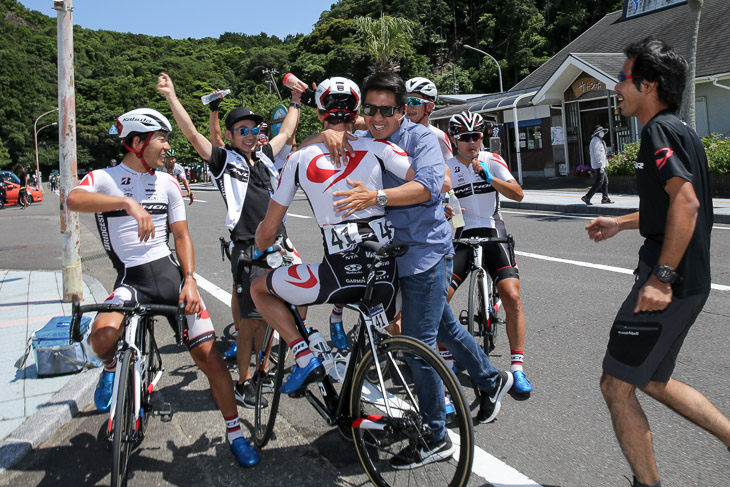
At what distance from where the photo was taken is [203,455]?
11.8ft

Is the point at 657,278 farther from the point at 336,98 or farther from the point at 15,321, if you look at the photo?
the point at 15,321

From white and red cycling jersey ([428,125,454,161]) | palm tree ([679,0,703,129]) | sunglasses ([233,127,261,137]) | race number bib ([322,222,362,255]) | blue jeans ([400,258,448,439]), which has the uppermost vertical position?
palm tree ([679,0,703,129])

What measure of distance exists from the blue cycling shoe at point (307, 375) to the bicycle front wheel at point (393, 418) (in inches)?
7.7

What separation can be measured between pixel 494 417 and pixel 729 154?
15164 mm

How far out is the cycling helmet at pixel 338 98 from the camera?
3227 mm

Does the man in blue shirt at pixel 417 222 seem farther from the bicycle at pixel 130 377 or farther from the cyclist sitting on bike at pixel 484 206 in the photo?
the cyclist sitting on bike at pixel 484 206

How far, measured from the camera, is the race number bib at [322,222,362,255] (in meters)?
2.94

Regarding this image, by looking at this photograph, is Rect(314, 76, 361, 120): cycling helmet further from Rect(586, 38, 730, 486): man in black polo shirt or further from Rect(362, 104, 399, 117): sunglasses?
Rect(586, 38, 730, 486): man in black polo shirt

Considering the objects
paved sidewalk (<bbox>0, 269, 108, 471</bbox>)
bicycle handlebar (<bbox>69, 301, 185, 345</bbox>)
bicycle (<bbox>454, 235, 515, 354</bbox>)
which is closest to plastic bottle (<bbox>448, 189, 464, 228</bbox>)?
bicycle (<bbox>454, 235, 515, 354</bbox>)

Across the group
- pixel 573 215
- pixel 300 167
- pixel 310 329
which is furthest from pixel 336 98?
pixel 573 215

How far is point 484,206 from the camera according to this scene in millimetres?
4891

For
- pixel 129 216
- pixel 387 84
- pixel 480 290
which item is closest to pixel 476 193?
pixel 480 290

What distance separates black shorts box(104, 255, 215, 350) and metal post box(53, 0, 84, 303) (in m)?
4.42

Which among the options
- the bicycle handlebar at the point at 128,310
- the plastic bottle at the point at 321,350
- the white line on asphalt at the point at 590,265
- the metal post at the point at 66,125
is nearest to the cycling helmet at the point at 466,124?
the plastic bottle at the point at 321,350
